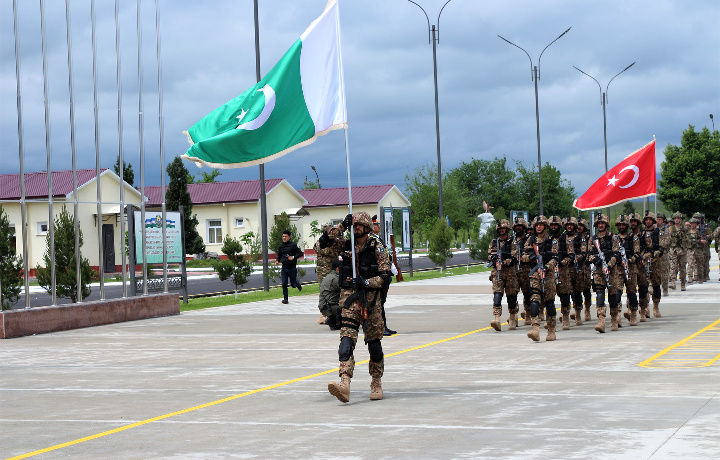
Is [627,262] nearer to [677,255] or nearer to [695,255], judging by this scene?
[677,255]

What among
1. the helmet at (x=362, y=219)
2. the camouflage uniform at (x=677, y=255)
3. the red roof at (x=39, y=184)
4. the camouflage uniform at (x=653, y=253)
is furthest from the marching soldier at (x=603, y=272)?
the red roof at (x=39, y=184)

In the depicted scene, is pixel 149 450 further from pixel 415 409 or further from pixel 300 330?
pixel 300 330

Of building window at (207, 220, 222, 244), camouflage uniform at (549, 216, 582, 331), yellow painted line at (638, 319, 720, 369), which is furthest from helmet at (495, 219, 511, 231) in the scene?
building window at (207, 220, 222, 244)

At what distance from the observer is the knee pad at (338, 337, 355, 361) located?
1017 cm

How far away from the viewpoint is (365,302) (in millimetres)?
10398

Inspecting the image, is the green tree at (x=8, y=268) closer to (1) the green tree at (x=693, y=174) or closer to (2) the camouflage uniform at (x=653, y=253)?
Result: (2) the camouflage uniform at (x=653, y=253)

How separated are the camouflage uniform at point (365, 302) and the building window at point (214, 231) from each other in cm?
6579

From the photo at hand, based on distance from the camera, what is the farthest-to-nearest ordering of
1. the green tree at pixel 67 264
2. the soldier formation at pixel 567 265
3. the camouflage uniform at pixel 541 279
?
1. the green tree at pixel 67 264
2. the soldier formation at pixel 567 265
3. the camouflage uniform at pixel 541 279

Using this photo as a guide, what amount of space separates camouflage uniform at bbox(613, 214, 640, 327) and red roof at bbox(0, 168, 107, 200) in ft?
121

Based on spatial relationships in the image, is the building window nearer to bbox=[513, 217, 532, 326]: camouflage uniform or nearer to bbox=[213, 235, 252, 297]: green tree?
bbox=[213, 235, 252, 297]: green tree

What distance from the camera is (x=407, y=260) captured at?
4625 cm

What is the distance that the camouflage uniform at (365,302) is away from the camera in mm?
10320

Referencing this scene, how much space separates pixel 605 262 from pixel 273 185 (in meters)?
58.6

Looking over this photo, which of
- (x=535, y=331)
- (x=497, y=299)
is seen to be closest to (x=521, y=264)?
(x=497, y=299)
